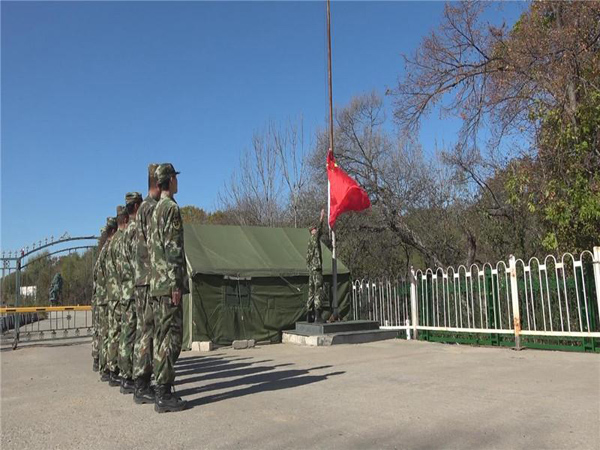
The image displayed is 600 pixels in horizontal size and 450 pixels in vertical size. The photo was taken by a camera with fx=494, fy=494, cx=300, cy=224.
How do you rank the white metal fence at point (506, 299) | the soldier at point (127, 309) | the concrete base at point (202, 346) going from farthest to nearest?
1. the concrete base at point (202, 346)
2. the white metal fence at point (506, 299)
3. the soldier at point (127, 309)

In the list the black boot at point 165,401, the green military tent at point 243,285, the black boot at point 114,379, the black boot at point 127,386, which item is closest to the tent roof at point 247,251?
the green military tent at point 243,285

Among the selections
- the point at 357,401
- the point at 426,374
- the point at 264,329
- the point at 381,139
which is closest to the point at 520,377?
the point at 426,374

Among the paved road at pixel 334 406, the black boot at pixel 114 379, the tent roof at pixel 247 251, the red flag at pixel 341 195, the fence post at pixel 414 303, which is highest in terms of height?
the red flag at pixel 341 195

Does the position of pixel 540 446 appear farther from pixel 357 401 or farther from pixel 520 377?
pixel 520 377

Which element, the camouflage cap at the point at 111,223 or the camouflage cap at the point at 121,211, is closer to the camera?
the camouflage cap at the point at 121,211

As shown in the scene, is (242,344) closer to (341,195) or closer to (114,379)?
(341,195)

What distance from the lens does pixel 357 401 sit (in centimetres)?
515

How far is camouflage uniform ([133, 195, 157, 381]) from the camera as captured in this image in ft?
17.2

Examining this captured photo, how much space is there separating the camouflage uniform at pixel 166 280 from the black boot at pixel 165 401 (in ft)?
0.23

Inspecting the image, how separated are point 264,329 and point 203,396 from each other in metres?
6.15

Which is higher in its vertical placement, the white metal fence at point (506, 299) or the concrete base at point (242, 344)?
the white metal fence at point (506, 299)

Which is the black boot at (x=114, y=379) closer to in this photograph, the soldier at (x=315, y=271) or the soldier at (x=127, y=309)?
the soldier at (x=127, y=309)

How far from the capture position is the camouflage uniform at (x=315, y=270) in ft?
37.7

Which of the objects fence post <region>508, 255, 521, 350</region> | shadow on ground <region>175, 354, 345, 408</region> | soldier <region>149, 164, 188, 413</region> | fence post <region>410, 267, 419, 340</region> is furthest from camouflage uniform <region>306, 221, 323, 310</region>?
soldier <region>149, 164, 188, 413</region>
